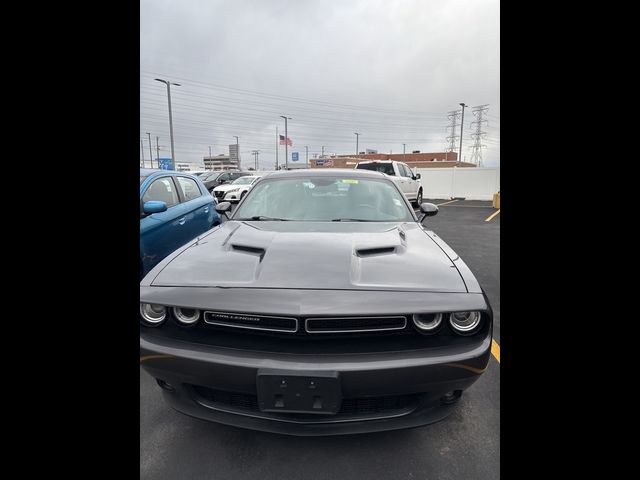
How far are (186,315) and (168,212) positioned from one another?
3.01 m

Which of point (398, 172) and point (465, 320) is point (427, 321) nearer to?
point (465, 320)

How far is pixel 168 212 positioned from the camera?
439 centimetres

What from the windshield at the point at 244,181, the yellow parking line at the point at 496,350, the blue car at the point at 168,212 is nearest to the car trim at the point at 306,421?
the yellow parking line at the point at 496,350

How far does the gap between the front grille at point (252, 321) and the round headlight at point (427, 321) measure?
0.59 m

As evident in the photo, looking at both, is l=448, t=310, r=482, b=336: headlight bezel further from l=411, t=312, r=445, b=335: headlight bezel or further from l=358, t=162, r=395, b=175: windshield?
l=358, t=162, r=395, b=175: windshield

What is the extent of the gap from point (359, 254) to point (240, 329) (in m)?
0.81

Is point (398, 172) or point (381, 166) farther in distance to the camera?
point (381, 166)

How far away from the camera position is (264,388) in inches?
60.0

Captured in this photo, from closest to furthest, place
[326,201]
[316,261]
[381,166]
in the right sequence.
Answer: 1. [316,261]
2. [326,201]
3. [381,166]

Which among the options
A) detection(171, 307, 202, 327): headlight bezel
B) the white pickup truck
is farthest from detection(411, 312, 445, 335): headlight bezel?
the white pickup truck

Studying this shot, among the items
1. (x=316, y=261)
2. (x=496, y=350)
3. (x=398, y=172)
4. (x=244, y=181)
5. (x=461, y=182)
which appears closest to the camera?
(x=316, y=261)

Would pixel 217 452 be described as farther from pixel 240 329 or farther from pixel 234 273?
pixel 234 273

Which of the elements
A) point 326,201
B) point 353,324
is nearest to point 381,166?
point 326,201

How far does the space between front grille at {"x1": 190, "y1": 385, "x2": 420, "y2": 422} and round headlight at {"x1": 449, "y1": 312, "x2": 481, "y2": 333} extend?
1.31ft
